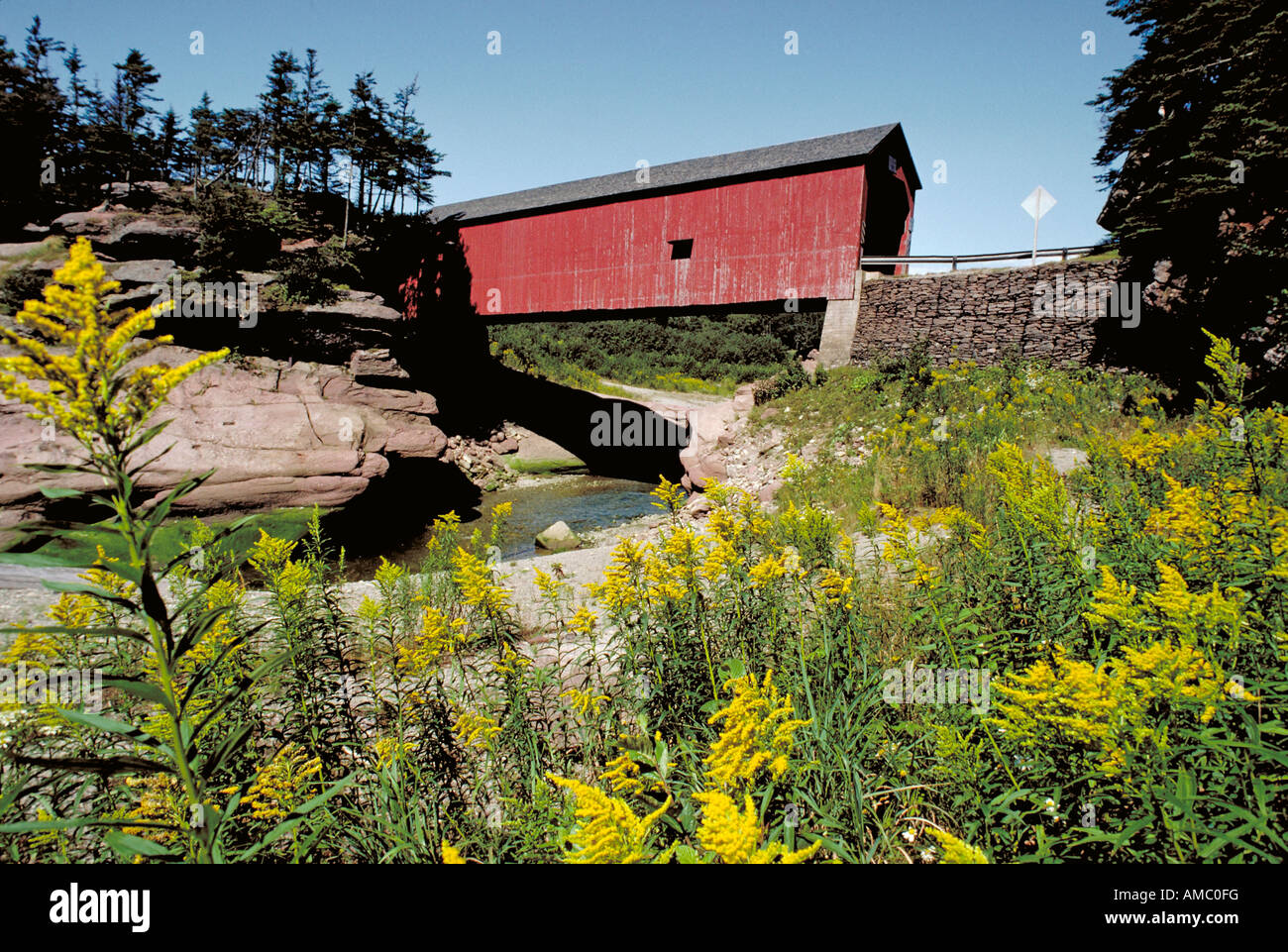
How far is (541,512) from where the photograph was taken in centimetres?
1753

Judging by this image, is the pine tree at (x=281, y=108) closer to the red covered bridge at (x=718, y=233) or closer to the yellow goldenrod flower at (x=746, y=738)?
the red covered bridge at (x=718, y=233)

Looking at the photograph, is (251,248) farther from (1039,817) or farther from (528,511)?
(1039,817)

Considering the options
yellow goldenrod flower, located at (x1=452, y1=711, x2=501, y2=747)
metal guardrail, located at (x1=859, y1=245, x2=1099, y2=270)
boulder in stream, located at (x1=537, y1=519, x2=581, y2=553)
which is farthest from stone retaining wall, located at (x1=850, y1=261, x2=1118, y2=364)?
yellow goldenrod flower, located at (x1=452, y1=711, x2=501, y2=747)

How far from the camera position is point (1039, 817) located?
2127 millimetres

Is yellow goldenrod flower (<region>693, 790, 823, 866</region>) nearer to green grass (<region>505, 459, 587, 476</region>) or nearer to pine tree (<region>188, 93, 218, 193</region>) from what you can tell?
green grass (<region>505, 459, 587, 476</region>)

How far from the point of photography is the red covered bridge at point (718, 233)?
59.2 ft

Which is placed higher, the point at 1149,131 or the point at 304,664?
the point at 1149,131

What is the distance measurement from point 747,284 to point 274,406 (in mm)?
14195

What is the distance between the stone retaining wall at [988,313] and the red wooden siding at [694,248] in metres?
1.62

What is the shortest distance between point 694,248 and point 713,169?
2.68 m

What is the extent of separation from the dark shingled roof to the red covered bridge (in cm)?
6

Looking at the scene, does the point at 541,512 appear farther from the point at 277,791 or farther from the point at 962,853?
the point at 962,853

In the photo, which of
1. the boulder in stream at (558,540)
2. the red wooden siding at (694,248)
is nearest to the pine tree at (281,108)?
the red wooden siding at (694,248)
